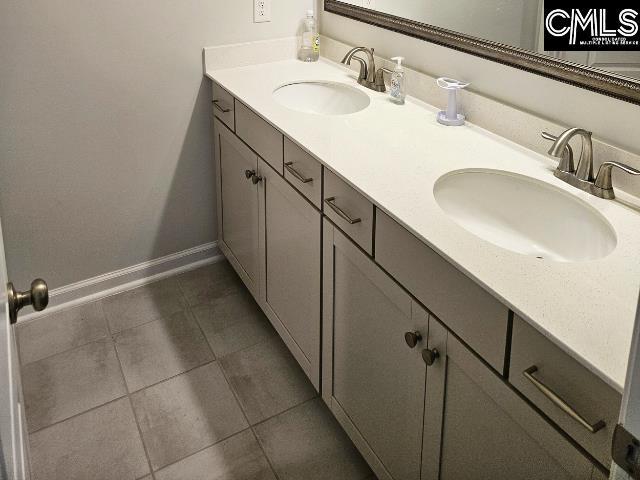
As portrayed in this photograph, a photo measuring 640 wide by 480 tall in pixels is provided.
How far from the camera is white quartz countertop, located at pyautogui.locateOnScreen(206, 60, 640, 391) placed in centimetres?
100

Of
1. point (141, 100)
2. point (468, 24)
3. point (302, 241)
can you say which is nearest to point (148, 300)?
point (141, 100)

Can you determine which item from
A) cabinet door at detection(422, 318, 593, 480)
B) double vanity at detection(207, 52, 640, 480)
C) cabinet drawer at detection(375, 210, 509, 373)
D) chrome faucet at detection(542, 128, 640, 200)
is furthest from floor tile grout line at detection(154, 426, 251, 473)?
chrome faucet at detection(542, 128, 640, 200)

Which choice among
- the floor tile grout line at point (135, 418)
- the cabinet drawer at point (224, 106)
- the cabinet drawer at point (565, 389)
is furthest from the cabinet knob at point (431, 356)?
the cabinet drawer at point (224, 106)

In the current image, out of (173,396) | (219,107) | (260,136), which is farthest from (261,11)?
(173,396)

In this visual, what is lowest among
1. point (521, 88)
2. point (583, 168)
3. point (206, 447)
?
point (206, 447)

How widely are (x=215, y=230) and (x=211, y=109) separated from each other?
19.8 inches

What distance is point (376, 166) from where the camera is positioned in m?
1.54

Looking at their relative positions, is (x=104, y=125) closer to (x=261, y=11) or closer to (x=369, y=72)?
(x=261, y=11)

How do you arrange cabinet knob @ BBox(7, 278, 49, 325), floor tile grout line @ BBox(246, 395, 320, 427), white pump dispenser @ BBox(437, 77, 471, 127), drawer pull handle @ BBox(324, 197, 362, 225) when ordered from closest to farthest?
cabinet knob @ BBox(7, 278, 49, 325)
drawer pull handle @ BBox(324, 197, 362, 225)
white pump dispenser @ BBox(437, 77, 471, 127)
floor tile grout line @ BBox(246, 395, 320, 427)

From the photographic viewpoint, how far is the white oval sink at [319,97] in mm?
2164

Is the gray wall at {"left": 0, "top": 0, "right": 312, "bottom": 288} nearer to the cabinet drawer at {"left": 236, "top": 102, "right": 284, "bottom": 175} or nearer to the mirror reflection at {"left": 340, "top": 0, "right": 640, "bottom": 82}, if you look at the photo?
the cabinet drawer at {"left": 236, "top": 102, "right": 284, "bottom": 175}

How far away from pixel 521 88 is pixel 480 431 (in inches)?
34.8

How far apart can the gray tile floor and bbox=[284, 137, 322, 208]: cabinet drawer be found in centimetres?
67

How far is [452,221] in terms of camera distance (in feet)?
4.21
